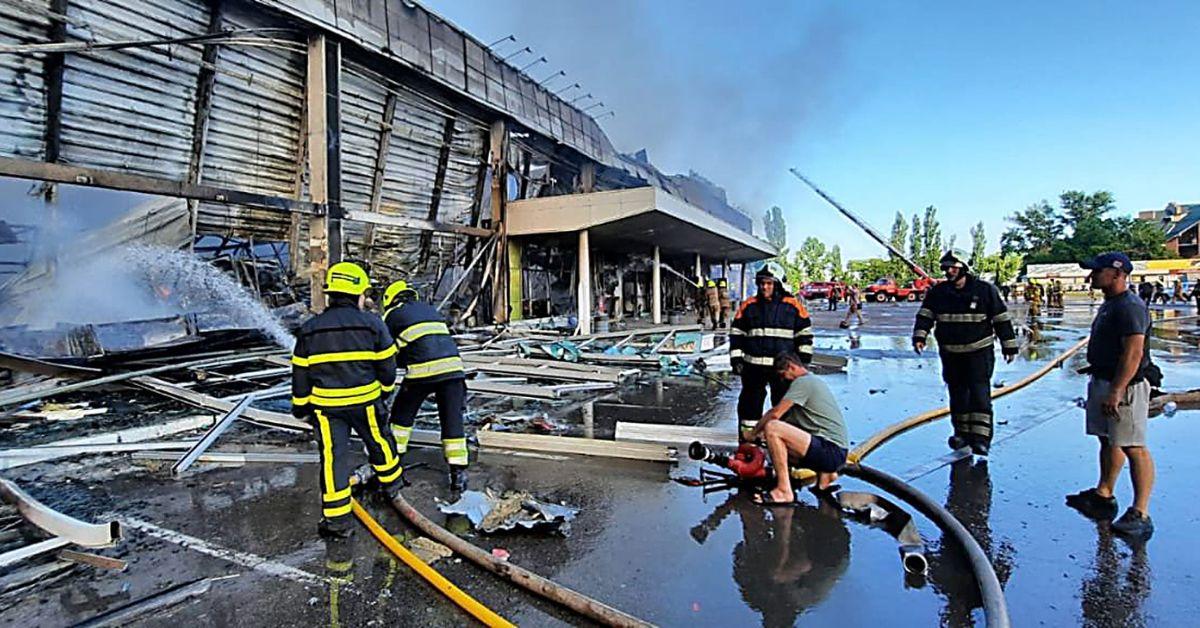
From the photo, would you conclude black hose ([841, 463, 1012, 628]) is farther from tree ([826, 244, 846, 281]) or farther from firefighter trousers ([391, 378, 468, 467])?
tree ([826, 244, 846, 281])

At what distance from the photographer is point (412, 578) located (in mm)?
2973

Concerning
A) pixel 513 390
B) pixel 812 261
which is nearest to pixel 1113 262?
pixel 513 390

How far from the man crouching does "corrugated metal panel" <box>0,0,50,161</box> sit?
31.2 feet

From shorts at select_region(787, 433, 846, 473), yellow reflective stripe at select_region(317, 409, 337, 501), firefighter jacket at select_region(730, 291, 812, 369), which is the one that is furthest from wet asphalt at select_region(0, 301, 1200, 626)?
firefighter jacket at select_region(730, 291, 812, 369)

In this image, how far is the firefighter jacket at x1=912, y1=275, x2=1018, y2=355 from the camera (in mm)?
4980

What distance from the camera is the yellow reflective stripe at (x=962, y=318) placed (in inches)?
197

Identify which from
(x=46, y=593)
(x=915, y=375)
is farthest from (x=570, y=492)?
(x=915, y=375)

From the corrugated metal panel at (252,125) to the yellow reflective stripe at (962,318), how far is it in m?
10.4

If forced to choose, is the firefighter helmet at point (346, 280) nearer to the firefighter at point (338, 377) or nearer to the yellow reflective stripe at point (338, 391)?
the firefighter at point (338, 377)

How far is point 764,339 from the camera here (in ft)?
16.6

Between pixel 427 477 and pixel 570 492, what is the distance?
1157mm

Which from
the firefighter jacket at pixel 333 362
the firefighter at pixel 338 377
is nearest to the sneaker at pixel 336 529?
the firefighter at pixel 338 377

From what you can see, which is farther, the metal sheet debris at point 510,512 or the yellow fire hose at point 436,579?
the metal sheet debris at point 510,512

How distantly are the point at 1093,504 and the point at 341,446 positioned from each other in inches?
182
